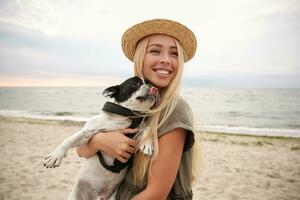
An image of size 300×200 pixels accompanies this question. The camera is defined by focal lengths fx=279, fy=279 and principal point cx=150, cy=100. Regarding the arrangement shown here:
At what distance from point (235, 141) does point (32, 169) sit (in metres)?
8.44

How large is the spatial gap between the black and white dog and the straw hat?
35cm

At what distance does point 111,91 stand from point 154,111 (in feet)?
2.14

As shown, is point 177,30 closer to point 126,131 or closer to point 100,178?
point 126,131

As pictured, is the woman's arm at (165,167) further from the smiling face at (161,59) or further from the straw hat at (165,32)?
the straw hat at (165,32)

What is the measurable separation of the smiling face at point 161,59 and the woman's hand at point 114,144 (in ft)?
1.51

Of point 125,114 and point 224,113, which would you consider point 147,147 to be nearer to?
point 125,114

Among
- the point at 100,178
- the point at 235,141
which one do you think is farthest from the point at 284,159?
the point at 100,178

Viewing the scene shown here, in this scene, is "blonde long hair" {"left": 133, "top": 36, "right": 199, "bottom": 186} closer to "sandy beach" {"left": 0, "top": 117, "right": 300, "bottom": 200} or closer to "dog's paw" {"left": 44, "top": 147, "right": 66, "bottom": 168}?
"dog's paw" {"left": 44, "top": 147, "right": 66, "bottom": 168}

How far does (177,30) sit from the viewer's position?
212 centimetres

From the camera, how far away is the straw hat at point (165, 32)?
6.91 feet

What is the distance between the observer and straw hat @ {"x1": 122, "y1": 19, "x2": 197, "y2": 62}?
2105mm

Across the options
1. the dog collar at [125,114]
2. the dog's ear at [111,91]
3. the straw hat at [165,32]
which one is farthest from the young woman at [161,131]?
the dog's ear at [111,91]

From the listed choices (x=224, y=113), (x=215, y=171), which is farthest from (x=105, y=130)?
(x=224, y=113)

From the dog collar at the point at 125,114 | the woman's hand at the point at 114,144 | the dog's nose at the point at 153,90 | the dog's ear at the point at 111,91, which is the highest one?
the dog's nose at the point at 153,90
